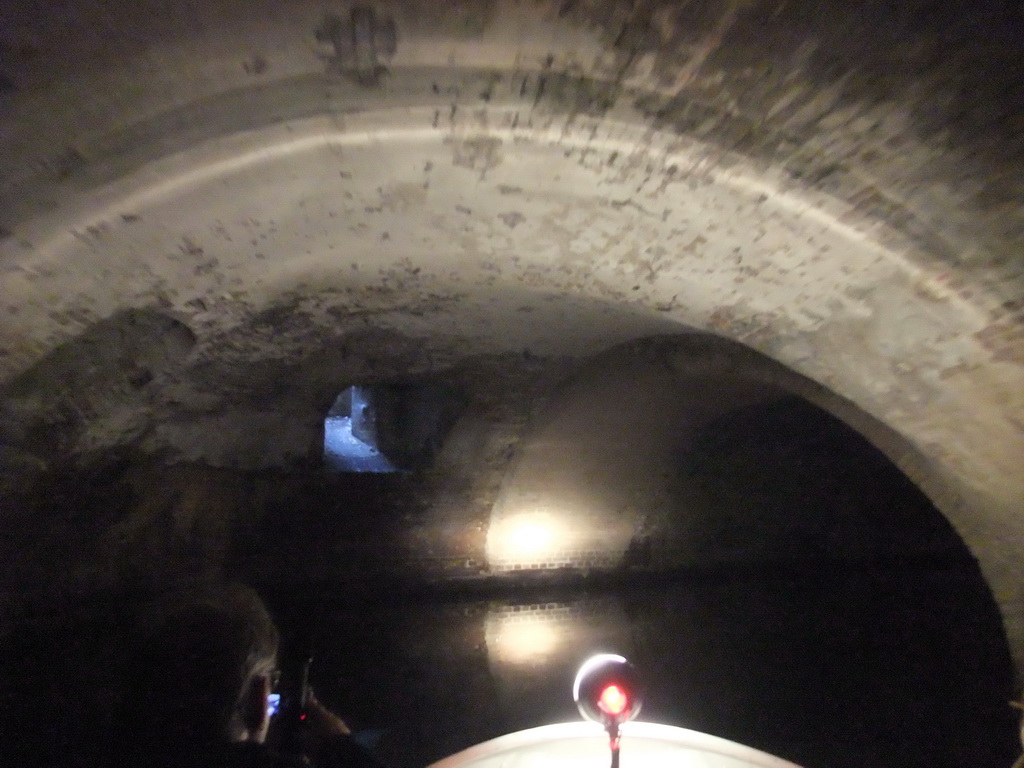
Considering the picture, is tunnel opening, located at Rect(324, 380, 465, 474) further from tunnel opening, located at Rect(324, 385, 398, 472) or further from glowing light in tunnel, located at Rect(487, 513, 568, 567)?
glowing light in tunnel, located at Rect(487, 513, 568, 567)

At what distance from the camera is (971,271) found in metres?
0.93

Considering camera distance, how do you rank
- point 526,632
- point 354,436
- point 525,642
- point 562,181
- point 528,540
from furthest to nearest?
point 354,436 < point 528,540 < point 526,632 < point 525,642 < point 562,181

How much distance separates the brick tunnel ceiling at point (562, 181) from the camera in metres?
0.75

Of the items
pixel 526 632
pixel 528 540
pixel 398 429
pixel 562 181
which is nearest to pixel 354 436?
pixel 398 429

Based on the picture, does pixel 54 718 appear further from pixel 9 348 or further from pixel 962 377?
pixel 962 377

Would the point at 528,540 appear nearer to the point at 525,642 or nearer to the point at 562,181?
the point at 525,642

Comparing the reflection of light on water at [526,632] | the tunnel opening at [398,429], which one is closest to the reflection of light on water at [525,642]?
the reflection of light on water at [526,632]

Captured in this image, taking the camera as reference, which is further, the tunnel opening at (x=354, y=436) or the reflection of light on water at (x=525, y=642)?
the tunnel opening at (x=354, y=436)

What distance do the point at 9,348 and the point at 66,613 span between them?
4.93 ft

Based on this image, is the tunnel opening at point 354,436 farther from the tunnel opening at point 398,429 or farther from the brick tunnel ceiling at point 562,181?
the brick tunnel ceiling at point 562,181

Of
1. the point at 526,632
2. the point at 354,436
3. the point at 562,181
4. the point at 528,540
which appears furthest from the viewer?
the point at 354,436

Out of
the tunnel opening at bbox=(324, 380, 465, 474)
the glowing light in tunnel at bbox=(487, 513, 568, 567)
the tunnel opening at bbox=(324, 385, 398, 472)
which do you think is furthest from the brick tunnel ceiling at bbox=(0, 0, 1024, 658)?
the glowing light in tunnel at bbox=(487, 513, 568, 567)

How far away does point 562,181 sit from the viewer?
1027mm

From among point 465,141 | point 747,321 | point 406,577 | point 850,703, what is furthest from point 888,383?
point 406,577
